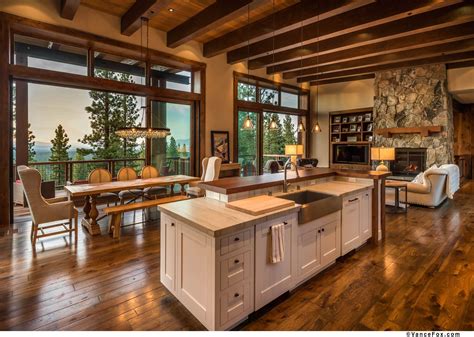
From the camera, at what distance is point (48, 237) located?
13.3ft

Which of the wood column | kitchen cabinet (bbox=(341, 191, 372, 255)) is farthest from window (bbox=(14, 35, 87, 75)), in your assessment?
kitchen cabinet (bbox=(341, 191, 372, 255))

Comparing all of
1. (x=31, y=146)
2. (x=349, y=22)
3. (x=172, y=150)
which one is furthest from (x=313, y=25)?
(x=31, y=146)

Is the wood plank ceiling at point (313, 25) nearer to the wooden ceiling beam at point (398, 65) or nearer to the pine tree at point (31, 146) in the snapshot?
the wooden ceiling beam at point (398, 65)

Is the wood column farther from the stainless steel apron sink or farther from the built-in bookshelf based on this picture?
the built-in bookshelf

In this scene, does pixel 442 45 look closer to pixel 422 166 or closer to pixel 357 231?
pixel 422 166

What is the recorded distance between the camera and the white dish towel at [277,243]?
7.27 feet

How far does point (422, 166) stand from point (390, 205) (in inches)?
128

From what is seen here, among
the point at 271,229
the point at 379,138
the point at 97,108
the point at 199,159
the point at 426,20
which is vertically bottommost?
the point at 271,229

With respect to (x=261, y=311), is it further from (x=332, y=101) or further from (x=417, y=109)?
(x=332, y=101)

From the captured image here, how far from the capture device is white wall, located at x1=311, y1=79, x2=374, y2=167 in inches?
364

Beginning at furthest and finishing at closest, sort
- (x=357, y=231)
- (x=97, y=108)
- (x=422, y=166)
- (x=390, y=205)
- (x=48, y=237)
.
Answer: (x=422, y=166) → (x=97, y=108) → (x=390, y=205) → (x=48, y=237) → (x=357, y=231)

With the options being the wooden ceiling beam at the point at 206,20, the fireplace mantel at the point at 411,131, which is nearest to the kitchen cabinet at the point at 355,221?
the wooden ceiling beam at the point at 206,20

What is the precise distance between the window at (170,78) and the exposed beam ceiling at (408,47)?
3.19 m

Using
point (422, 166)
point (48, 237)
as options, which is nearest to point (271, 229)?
point (48, 237)
